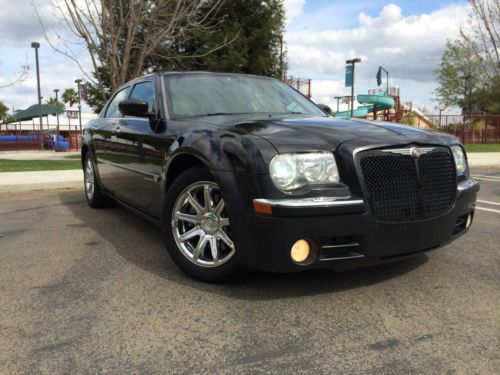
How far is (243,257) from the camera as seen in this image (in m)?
2.90

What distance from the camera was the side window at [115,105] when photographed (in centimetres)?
546

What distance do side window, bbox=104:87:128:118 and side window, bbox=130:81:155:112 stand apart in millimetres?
386

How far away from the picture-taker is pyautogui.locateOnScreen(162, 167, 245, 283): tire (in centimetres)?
313

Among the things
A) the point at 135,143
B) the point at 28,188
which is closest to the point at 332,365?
the point at 135,143

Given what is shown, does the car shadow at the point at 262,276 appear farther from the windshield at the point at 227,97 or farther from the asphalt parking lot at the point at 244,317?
the windshield at the point at 227,97

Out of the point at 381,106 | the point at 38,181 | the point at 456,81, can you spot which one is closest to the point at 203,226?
the point at 38,181

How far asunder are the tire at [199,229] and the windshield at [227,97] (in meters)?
0.82

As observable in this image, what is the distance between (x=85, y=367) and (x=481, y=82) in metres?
Answer: 48.7

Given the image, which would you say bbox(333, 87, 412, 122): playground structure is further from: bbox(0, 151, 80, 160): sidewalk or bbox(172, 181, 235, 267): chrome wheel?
bbox(172, 181, 235, 267): chrome wheel

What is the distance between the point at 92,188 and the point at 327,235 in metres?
4.41

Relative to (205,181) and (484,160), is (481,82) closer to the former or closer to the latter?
(484,160)

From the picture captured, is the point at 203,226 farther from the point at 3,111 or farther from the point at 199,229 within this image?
the point at 3,111

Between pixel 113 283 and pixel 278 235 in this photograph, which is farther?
pixel 113 283

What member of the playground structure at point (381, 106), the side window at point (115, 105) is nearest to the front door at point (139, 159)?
the side window at point (115, 105)
